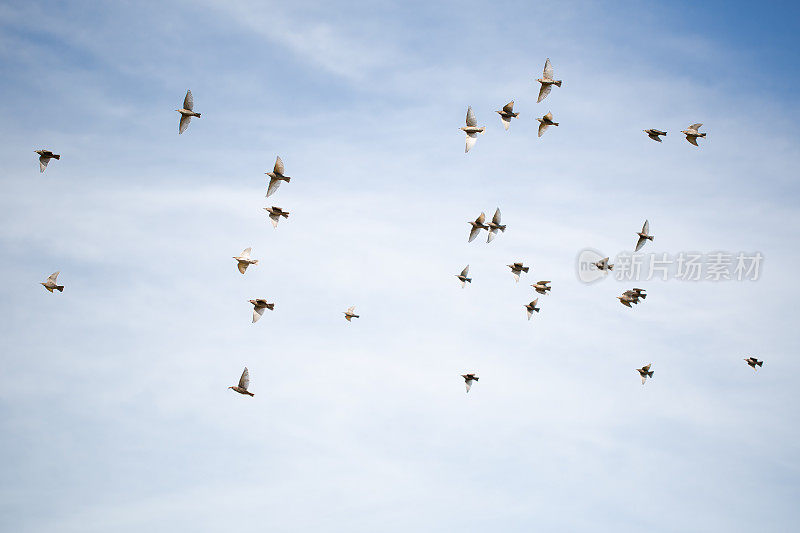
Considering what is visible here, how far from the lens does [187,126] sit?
221 ft

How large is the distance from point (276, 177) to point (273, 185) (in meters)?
0.72

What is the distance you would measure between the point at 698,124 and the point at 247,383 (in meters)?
43.9

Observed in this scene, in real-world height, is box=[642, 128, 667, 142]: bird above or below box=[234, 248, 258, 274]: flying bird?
above

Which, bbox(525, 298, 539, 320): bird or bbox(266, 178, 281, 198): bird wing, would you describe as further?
bbox(525, 298, 539, 320): bird

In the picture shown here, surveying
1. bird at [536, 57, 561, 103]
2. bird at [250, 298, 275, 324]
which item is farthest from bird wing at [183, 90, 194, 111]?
bird at [536, 57, 561, 103]

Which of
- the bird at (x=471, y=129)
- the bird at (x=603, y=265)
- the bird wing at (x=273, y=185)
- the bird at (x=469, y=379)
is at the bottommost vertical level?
the bird at (x=469, y=379)

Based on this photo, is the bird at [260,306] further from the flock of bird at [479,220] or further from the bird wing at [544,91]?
the bird wing at [544,91]

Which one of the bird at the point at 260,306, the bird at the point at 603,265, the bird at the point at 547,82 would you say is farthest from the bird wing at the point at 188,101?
the bird at the point at 603,265

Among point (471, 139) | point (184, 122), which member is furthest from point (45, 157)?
point (471, 139)

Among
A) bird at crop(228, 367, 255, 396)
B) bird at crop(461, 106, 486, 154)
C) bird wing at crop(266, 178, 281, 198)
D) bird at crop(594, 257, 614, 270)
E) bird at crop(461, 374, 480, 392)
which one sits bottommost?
bird at crop(228, 367, 255, 396)

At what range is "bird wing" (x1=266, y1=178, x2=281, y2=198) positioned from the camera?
228 feet

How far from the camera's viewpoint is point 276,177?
69.4m

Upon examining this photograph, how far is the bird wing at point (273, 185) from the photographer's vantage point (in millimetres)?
69438

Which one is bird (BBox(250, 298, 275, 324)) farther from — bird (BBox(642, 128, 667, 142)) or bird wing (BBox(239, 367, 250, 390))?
bird (BBox(642, 128, 667, 142))
